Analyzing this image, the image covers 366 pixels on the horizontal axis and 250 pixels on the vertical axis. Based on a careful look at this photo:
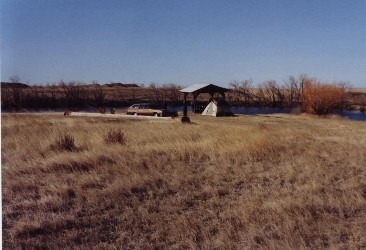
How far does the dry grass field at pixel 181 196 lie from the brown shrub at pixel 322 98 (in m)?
23.8

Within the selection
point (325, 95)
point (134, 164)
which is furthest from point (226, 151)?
point (325, 95)

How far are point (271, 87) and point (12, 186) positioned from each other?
178 feet

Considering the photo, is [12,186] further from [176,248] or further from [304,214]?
[304,214]

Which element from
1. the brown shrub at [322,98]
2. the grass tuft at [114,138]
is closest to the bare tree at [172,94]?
the brown shrub at [322,98]

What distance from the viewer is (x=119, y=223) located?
5.20 meters

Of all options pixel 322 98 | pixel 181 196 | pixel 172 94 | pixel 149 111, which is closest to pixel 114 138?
pixel 181 196

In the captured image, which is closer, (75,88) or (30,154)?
(30,154)

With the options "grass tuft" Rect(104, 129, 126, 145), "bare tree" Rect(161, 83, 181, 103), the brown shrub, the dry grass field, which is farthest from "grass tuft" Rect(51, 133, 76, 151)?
"bare tree" Rect(161, 83, 181, 103)

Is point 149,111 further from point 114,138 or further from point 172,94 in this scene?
point 172,94

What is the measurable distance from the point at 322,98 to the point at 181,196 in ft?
97.0

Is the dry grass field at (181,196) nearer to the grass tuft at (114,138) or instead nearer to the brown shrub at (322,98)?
the grass tuft at (114,138)

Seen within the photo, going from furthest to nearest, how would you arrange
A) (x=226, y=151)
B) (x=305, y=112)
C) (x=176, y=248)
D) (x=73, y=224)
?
(x=305, y=112) < (x=226, y=151) < (x=73, y=224) < (x=176, y=248)

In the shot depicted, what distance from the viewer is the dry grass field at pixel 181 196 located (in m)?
Result: 4.64

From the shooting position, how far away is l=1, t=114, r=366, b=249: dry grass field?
464 cm
